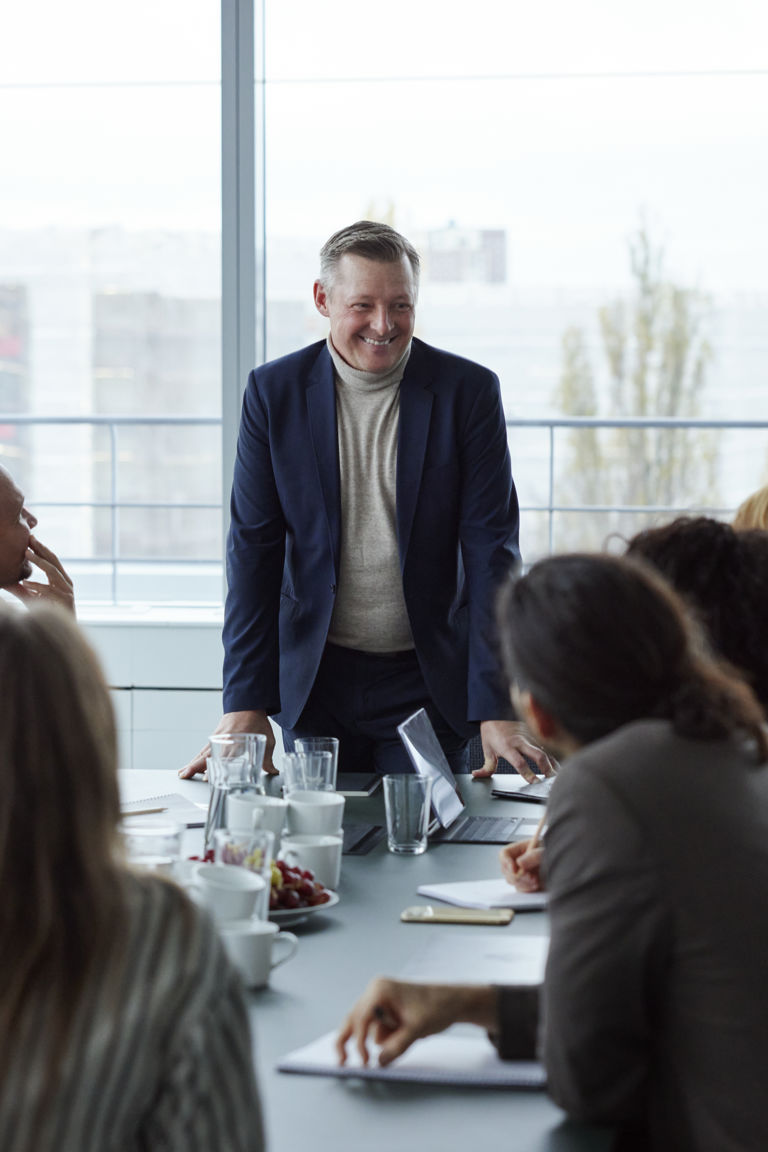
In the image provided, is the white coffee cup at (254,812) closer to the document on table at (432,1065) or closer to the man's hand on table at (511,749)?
the document on table at (432,1065)

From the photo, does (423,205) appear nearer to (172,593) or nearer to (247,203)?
(247,203)

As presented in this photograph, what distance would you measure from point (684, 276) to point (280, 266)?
133 cm

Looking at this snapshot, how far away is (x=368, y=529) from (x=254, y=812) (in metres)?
1.06

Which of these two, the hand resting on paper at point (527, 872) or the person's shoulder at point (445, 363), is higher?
the person's shoulder at point (445, 363)

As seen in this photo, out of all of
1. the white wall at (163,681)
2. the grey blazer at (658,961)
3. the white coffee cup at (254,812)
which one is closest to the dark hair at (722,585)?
the grey blazer at (658,961)

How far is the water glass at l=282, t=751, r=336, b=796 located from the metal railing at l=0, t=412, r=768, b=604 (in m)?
2.75

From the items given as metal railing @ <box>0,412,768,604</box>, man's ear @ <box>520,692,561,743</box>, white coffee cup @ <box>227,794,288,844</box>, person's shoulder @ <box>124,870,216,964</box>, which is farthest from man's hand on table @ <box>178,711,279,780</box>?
metal railing @ <box>0,412,768,604</box>

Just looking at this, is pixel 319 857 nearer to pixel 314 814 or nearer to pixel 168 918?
pixel 314 814

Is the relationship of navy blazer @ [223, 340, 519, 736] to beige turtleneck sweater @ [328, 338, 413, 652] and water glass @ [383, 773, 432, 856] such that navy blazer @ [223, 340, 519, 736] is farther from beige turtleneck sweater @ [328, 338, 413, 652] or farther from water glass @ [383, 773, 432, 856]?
water glass @ [383, 773, 432, 856]

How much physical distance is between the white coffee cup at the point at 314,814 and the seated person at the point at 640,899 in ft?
1.86

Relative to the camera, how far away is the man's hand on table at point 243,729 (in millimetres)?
2301

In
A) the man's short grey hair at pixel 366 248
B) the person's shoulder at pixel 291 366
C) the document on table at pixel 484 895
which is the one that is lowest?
the document on table at pixel 484 895

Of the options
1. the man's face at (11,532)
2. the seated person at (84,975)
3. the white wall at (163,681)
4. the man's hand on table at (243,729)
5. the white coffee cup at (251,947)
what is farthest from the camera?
the white wall at (163,681)

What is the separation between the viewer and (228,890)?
4.28 feet
